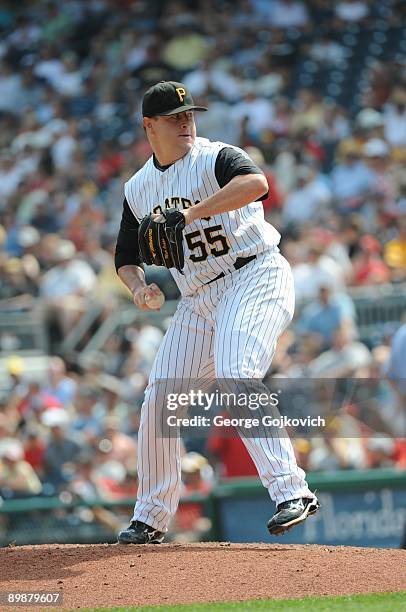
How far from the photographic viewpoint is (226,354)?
4.96 m

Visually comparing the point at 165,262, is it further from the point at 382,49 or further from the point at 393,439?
the point at 382,49

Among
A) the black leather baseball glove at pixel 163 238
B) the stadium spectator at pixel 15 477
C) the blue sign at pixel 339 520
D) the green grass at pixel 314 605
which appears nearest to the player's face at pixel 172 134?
the black leather baseball glove at pixel 163 238

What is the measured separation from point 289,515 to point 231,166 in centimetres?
145

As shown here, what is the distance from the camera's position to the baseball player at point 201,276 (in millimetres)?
4895

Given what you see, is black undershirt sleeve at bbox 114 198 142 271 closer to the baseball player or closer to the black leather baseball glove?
the baseball player

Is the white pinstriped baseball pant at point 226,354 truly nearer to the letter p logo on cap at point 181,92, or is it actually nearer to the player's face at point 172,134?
the player's face at point 172,134

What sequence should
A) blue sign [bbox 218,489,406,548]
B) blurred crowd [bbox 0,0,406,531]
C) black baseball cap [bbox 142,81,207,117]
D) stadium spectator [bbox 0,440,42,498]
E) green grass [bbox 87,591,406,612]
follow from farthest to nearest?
blurred crowd [bbox 0,0,406,531] → stadium spectator [bbox 0,440,42,498] → blue sign [bbox 218,489,406,548] → black baseball cap [bbox 142,81,207,117] → green grass [bbox 87,591,406,612]

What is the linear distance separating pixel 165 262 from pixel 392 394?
14.1 feet

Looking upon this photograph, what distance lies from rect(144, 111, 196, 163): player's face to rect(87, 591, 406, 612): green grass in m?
1.94

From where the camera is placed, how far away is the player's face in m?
5.14

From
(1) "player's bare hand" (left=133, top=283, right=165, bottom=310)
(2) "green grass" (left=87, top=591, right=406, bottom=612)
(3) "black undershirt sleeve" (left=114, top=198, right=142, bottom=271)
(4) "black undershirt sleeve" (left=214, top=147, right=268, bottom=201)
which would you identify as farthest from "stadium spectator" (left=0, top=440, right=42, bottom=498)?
(2) "green grass" (left=87, top=591, right=406, bottom=612)

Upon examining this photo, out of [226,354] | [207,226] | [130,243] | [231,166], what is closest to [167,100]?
[231,166]

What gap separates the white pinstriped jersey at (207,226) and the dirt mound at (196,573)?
1.17 metres

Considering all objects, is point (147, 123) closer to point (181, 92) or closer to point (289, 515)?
point (181, 92)
